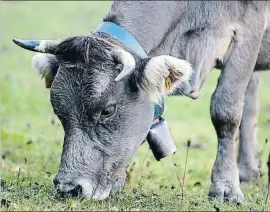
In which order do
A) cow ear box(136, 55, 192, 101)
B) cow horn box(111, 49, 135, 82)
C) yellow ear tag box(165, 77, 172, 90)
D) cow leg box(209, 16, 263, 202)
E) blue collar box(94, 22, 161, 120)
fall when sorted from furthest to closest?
cow leg box(209, 16, 263, 202), blue collar box(94, 22, 161, 120), yellow ear tag box(165, 77, 172, 90), cow ear box(136, 55, 192, 101), cow horn box(111, 49, 135, 82)

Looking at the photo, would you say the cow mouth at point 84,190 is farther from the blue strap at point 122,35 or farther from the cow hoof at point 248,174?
the cow hoof at point 248,174

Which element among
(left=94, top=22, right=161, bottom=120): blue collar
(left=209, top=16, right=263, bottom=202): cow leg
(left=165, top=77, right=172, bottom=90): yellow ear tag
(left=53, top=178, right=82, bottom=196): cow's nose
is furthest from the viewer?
(left=209, top=16, right=263, bottom=202): cow leg

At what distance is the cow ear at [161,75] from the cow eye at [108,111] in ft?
1.04

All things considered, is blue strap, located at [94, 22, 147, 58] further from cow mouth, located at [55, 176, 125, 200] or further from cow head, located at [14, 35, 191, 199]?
cow mouth, located at [55, 176, 125, 200]

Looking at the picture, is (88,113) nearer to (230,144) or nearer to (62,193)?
(62,193)

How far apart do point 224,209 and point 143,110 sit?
120 centimetres

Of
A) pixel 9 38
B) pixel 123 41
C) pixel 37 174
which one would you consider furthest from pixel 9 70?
pixel 123 41

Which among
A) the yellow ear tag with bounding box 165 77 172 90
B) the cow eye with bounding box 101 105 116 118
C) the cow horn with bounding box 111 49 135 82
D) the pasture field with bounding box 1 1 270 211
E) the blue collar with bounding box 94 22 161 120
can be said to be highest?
the cow horn with bounding box 111 49 135 82

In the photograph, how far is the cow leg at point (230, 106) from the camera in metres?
8.16

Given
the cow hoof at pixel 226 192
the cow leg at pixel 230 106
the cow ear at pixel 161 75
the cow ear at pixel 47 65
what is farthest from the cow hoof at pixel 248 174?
the cow ear at pixel 47 65

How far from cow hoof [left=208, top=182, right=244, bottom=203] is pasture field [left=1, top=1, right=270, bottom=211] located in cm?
12

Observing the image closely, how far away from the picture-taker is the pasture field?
7.04m

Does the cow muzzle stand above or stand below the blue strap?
below

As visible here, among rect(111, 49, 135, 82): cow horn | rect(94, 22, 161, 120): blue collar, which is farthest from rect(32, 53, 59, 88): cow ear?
rect(111, 49, 135, 82): cow horn
